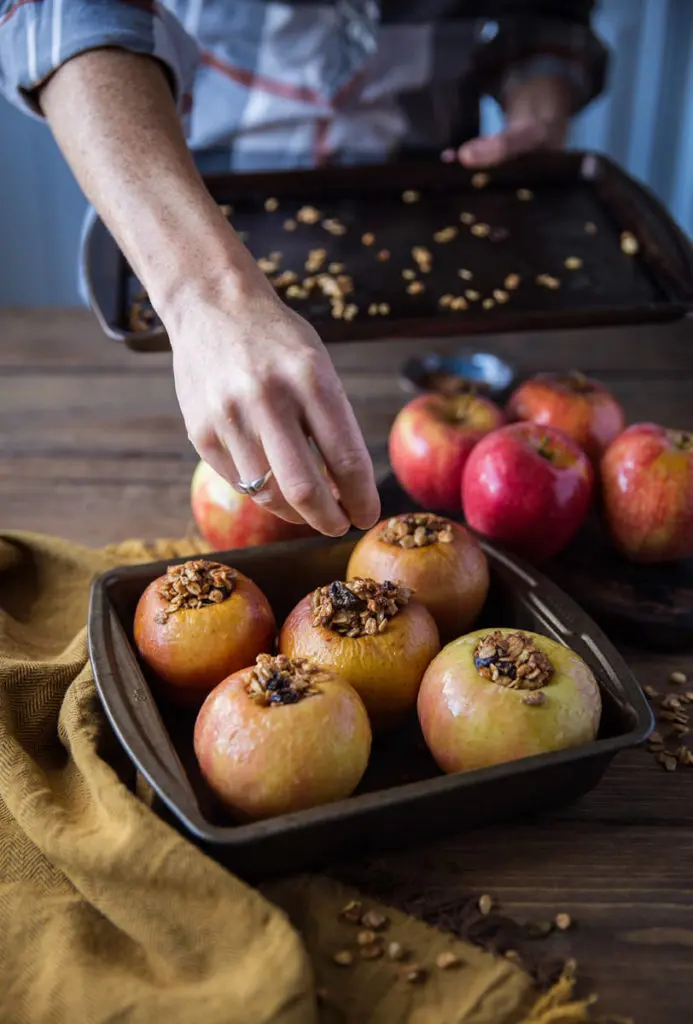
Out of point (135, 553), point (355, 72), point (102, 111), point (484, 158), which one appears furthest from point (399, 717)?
point (355, 72)

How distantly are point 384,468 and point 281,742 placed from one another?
54 centimetres

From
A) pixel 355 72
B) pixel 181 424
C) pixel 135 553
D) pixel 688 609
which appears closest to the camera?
pixel 688 609

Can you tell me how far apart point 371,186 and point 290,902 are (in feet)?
3.26

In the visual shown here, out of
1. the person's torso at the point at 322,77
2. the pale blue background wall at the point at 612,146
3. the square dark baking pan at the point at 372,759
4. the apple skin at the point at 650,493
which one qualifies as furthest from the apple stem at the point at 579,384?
the pale blue background wall at the point at 612,146

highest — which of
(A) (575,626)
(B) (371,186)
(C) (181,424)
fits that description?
(B) (371,186)

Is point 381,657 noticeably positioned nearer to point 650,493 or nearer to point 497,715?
point 497,715

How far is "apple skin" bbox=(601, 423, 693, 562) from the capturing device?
80cm

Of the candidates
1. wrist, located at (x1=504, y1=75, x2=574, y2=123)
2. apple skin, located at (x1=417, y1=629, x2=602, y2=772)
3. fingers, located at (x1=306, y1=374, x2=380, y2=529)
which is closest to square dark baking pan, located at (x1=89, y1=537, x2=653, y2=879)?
apple skin, located at (x1=417, y1=629, x2=602, y2=772)

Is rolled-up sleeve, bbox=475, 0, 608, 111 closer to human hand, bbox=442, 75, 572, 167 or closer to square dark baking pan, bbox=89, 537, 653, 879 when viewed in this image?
human hand, bbox=442, 75, 572, 167

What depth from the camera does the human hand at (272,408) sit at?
59 cm

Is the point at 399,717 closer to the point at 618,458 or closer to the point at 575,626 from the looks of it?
the point at 575,626

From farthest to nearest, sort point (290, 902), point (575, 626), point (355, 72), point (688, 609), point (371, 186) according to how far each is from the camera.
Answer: point (355, 72), point (371, 186), point (688, 609), point (575, 626), point (290, 902)

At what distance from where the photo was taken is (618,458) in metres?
0.83

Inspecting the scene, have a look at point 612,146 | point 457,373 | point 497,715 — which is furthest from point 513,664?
point 612,146
